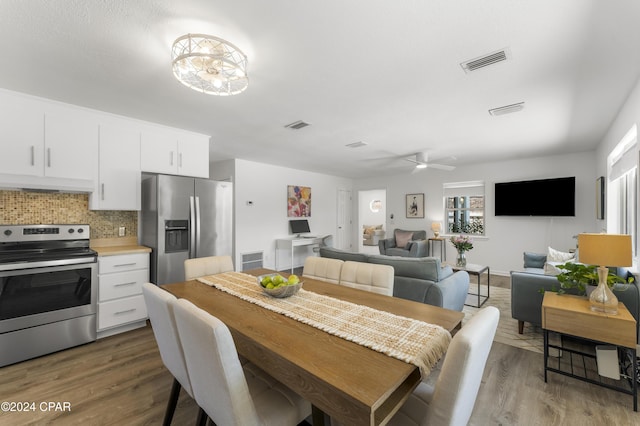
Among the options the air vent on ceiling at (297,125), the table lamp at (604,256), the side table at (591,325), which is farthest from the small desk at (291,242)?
the table lamp at (604,256)

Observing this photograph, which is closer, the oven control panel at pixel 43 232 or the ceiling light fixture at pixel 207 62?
the ceiling light fixture at pixel 207 62

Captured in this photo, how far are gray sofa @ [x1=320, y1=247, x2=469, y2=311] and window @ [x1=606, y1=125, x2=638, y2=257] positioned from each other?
161 cm

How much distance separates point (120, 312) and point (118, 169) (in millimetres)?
1584

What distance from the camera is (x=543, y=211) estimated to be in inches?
207

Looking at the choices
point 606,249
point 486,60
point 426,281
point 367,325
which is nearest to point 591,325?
point 606,249

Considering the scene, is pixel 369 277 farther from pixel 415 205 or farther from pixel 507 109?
pixel 415 205

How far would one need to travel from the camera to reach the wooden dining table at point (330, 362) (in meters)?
0.81

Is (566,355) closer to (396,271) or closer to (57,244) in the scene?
(396,271)

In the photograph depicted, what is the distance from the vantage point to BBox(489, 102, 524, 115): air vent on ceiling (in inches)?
111

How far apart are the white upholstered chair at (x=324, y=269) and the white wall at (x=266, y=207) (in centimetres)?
336

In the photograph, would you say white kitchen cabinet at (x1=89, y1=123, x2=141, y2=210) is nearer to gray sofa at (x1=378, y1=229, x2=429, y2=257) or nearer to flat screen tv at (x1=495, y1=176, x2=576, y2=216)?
gray sofa at (x1=378, y1=229, x2=429, y2=257)

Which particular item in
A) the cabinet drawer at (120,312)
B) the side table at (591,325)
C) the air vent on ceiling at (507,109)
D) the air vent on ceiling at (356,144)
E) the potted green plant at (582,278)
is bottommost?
the cabinet drawer at (120,312)

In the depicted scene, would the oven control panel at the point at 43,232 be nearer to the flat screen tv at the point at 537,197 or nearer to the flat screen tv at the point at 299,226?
the flat screen tv at the point at 299,226

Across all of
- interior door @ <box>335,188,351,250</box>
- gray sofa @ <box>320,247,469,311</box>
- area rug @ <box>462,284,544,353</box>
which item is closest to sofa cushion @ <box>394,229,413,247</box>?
interior door @ <box>335,188,351,250</box>
